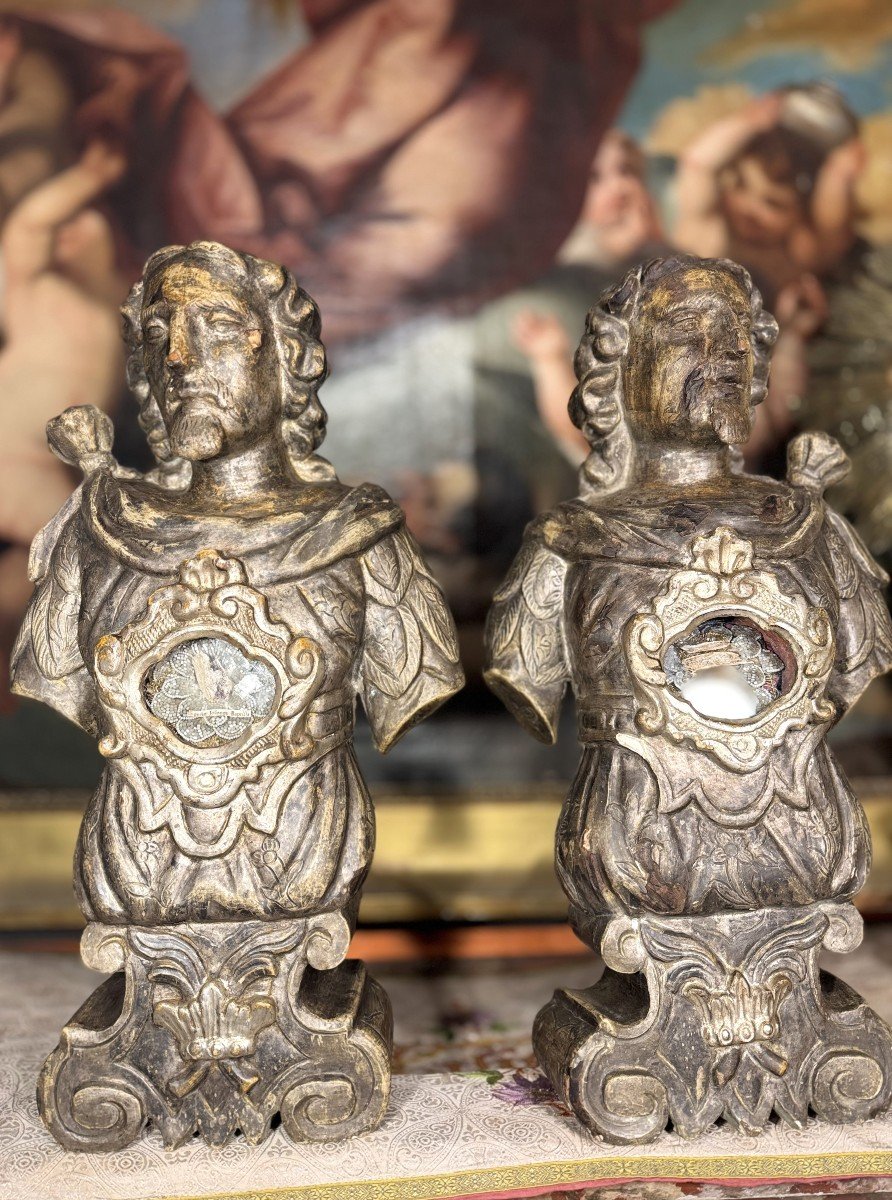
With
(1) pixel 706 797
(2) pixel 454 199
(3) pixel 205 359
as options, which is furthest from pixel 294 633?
(2) pixel 454 199

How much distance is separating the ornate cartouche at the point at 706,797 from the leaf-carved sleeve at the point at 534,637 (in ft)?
0.25

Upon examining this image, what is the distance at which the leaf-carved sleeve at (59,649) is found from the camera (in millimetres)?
3109

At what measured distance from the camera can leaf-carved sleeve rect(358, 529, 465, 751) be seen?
10.2ft

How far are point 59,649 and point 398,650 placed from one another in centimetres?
69

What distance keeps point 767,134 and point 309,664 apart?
11.2 feet

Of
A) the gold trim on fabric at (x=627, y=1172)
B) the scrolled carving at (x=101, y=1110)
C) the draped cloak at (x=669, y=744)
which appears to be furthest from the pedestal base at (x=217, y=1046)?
the draped cloak at (x=669, y=744)

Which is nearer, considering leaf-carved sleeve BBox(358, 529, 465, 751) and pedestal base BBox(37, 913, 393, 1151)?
pedestal base BBox(37, 913, 393, 1151)

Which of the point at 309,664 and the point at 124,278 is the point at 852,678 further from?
the point at 124,278

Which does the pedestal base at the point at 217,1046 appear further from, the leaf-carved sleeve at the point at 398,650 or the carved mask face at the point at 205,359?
A: the carved mask face at the point at 205,359

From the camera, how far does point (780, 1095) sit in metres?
2.98

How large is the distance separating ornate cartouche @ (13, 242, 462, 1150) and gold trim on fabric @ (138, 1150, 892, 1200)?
187mm

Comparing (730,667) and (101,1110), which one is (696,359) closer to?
(730,667)

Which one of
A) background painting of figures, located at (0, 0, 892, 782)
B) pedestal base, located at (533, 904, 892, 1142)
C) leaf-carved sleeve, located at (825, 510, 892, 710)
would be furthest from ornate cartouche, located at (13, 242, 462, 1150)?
background painting of figures, located at (0, 0, 892, 782)

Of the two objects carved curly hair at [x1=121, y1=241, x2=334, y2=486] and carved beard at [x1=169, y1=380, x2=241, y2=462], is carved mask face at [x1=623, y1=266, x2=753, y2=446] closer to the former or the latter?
carved curly hair at [x1=121, y1=241, x2=334, y2=486]
